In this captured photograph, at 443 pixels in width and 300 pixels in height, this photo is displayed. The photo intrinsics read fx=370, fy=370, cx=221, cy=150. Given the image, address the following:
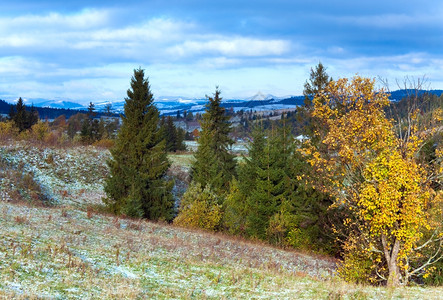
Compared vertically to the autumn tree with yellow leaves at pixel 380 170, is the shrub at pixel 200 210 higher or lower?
lower

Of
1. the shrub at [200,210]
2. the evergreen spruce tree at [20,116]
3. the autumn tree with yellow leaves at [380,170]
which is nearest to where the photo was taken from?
the autumn tree with yellow leaves at [380,170]

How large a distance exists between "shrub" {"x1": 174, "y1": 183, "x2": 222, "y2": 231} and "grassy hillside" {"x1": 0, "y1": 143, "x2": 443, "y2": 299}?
6.16 metres

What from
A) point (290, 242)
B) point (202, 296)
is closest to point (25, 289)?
point (202, 296)

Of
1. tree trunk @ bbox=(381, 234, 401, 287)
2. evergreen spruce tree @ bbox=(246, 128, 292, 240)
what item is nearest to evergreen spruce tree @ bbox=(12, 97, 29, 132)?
evergreen spruce tree @ bbox=(246, 128, 292, 240)

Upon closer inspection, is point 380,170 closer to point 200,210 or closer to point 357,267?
point 357,267

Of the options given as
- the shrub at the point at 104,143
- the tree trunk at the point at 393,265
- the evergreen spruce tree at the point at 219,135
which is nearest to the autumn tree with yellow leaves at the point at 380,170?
the tree trunk at the point at 393,265

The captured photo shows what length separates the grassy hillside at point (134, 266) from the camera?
37.7 ft

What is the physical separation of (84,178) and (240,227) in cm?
2228

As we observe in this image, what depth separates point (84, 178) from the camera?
4891 cm

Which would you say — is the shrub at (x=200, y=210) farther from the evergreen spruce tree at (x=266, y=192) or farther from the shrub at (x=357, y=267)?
the shrub at (x=357, y=267)

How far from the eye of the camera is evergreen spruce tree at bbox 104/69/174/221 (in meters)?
36.3

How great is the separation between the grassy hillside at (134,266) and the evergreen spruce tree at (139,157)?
8.38 meters

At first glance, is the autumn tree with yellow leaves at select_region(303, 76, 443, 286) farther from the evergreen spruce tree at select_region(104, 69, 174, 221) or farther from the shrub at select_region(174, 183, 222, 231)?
the evergreen spruce tree at select_region(104, 69, 174, 221)

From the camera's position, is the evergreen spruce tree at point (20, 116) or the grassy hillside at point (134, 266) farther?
the evergreen spruce tree at point (20, 116)
